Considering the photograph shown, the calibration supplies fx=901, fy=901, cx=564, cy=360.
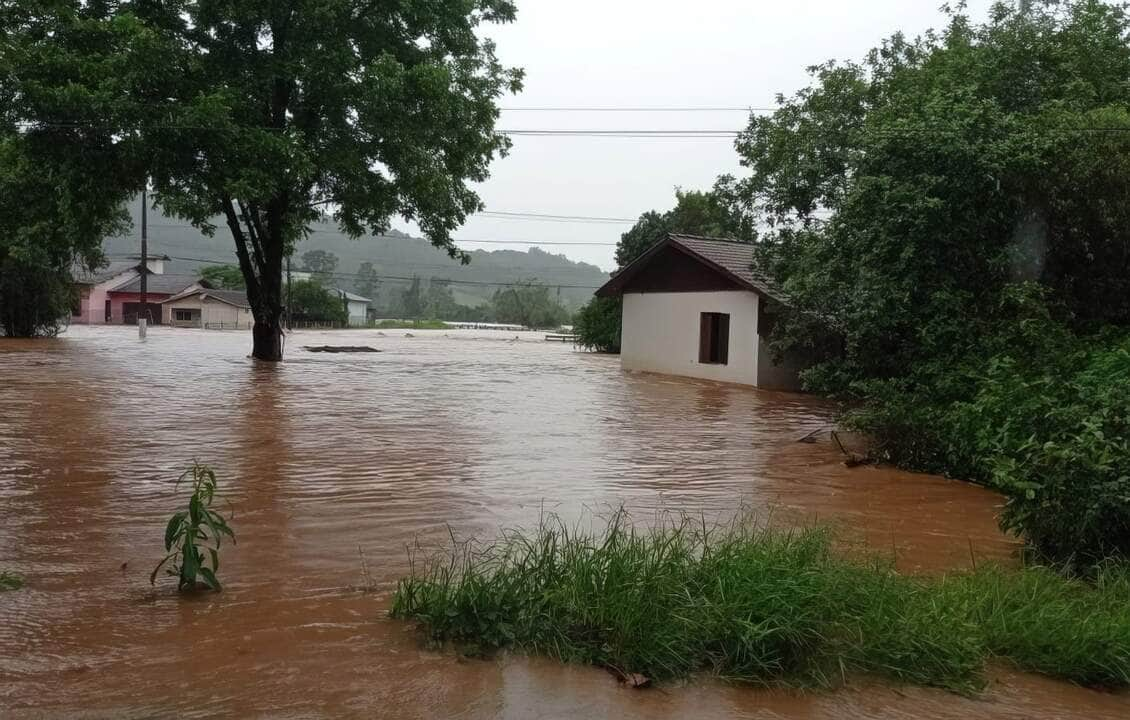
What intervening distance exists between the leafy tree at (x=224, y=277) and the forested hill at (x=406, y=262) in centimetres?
4456

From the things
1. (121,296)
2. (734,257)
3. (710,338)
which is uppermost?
(734,257)

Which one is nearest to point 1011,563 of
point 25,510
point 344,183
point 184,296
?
point 25,510

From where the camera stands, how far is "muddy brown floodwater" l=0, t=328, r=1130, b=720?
13.6 feet

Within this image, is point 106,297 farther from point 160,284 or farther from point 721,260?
point 721,260

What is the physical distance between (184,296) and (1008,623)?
238 feet

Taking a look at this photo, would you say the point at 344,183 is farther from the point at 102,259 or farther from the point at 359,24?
the point at 102,259

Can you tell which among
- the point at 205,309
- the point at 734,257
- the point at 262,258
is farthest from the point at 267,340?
the point at 205,309

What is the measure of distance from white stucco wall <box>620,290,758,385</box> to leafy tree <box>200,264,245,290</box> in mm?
58733

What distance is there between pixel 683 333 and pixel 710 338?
3.67 feet

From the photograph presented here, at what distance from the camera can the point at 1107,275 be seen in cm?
1264

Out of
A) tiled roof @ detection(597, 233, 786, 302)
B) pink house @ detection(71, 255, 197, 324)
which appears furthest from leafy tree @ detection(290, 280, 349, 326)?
tiled roof @ detection(597, 233, 786, 302)

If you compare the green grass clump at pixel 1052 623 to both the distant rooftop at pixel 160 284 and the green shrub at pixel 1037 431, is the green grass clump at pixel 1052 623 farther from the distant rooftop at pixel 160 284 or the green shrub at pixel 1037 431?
the distant rooftop at pixel 160 284

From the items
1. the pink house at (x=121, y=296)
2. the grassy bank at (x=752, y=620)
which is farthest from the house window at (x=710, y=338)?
the pink house at (x=121, y=296)

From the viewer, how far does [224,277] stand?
265 feet
